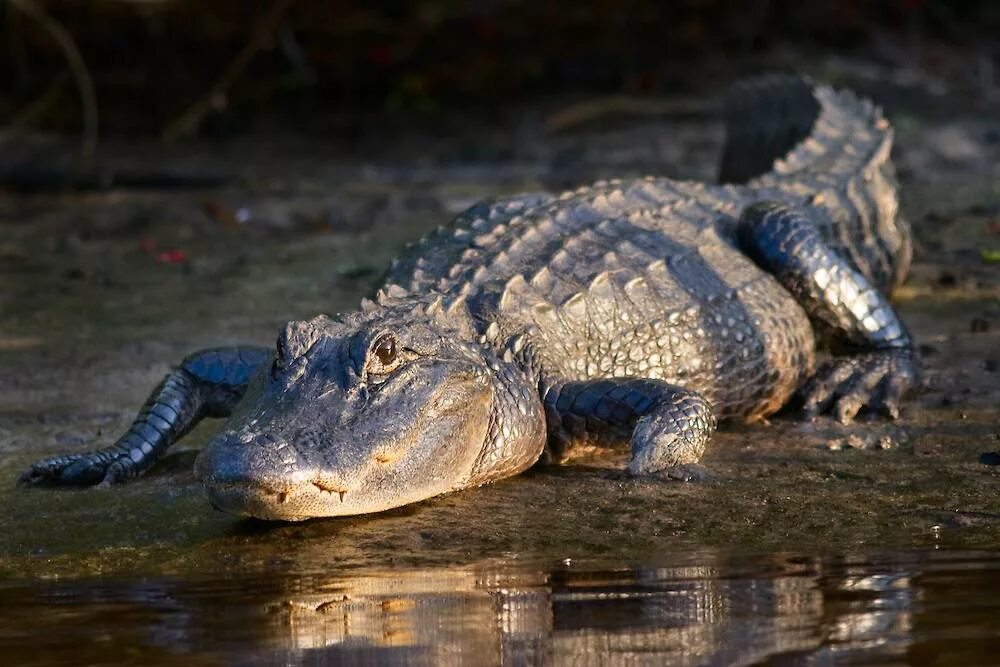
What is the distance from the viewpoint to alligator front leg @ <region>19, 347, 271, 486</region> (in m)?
5.06

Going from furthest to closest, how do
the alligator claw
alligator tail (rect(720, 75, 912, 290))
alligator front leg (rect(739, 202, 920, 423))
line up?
alligator tail (rect(720, 75, 912, 290))
alligator front leg (rect(739, 202, 920, 423))
the alligator claw

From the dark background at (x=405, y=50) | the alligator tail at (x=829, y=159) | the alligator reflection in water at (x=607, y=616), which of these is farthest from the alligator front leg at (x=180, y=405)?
the dark background at (x=405, y=50)

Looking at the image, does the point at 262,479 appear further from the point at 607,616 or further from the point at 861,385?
the point at 861,385

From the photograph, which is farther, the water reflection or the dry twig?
the dry twig

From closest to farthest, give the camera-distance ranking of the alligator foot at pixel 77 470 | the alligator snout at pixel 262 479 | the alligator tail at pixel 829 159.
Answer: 1. the alligator snout at pixel 262 479
2. the alligator foot at pixel 77 470
3. the alligator tail at pixel 829 159

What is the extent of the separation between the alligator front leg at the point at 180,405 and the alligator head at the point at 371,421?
0.59 metres

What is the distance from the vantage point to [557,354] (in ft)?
16.8

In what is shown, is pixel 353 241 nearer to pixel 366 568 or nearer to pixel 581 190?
pixel 581 190

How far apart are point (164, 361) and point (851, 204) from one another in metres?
2.86

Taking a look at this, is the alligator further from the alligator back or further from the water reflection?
the water reflection

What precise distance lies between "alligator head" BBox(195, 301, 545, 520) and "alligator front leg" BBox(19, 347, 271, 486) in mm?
595

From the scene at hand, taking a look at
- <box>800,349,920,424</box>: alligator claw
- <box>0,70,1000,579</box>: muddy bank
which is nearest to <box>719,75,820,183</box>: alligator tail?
<box>0,70,1000,579</box>: muddy bank

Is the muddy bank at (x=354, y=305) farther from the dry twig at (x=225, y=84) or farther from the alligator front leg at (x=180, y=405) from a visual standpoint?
the dry twig at (x=225, y=84)

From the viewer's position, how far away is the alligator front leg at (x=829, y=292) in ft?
19.1
